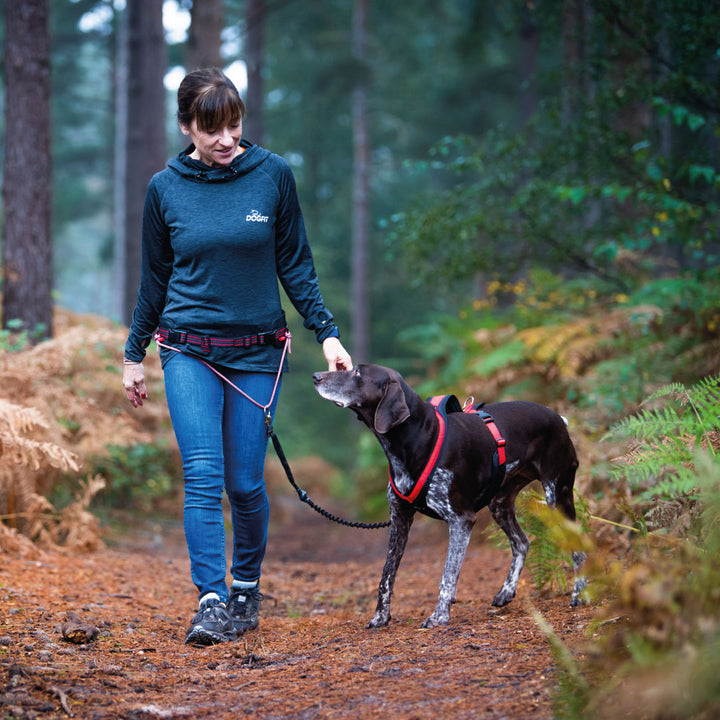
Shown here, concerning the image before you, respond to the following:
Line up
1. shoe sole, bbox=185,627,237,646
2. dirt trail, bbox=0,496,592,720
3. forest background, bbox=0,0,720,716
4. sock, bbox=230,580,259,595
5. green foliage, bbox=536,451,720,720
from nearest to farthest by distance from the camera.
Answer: green foliage, bbox=536,451,720,720, dirt trail, bbox=0,496,592,720, shoe sole, bbox=185,627,237,646, sock, bbox=230,580,259,595, forest background, bbox=0,0,720,716

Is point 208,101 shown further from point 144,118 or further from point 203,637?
point 144,118

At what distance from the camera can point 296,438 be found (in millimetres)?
22078

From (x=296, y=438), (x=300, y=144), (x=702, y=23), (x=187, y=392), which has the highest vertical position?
(x=702, y=23)

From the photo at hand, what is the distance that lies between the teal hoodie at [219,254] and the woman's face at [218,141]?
0.21ft

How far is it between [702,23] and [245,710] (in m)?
6.12

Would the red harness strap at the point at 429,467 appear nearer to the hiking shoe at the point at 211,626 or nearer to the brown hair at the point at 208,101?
the hiking shoe at the point at 211,626

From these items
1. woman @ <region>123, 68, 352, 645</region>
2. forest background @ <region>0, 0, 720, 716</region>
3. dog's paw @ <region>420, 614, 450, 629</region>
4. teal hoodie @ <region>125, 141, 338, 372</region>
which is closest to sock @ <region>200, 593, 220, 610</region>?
woman @ <region>123, 68, 352, 645</region>

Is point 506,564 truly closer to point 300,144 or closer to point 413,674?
point 413,674

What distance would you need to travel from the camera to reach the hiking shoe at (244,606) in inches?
175

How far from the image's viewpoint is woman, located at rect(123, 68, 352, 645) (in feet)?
13.6

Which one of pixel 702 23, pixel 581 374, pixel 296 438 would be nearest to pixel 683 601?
pixel 702 23

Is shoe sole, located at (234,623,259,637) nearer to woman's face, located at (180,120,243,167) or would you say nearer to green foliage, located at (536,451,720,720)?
green foliage, located at (536,451,720,720)

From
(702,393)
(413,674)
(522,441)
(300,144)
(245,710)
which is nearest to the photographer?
(245,710)

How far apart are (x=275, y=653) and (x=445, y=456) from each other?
1.30m
